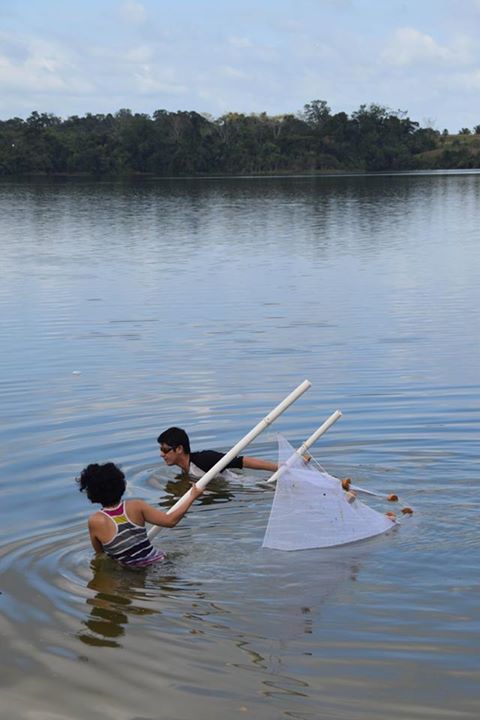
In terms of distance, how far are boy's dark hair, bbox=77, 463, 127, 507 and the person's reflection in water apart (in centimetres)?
65

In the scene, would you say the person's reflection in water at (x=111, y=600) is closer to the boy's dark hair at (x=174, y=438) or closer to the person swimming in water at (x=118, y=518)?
the person swimming in water at (x=118, y=518)

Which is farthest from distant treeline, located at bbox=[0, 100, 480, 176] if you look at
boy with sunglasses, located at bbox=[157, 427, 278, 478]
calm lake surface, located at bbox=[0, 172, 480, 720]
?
boy with sunglasses, located at bbox=[157, 427, 278, 478]

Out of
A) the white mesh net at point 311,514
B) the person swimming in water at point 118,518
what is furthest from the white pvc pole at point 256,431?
the white mesh net at point 311,514

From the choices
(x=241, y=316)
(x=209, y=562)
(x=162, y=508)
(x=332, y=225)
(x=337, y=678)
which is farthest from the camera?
(x=332, y=225)

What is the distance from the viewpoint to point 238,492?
1100cm

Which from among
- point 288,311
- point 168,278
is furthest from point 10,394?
point 168,278

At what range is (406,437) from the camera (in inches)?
483

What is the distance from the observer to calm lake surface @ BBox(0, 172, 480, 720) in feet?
21.9

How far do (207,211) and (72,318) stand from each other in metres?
35.9

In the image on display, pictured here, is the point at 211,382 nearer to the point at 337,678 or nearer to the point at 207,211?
the point at 337,678

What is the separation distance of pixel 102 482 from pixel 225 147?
134 metres

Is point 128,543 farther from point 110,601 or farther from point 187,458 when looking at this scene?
point 187,458

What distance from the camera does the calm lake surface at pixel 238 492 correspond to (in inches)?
262

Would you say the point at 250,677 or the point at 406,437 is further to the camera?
the point at 406,437
